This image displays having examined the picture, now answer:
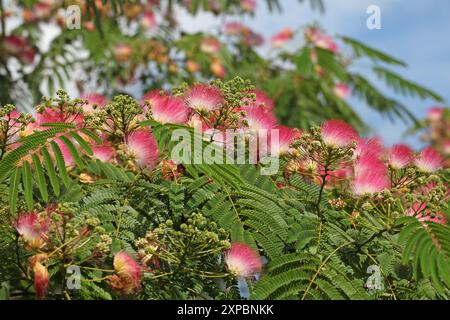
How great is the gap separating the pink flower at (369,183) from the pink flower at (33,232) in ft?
2.65

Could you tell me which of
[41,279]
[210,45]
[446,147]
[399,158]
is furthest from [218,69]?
[41,279]

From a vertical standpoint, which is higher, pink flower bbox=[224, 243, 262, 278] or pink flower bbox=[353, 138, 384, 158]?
pink flower bbox=[353, 138, 384, 158]

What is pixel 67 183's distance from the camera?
1.91 m

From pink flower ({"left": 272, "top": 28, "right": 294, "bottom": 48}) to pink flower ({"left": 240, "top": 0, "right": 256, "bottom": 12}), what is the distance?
12.9 inches

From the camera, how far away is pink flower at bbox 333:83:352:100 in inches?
254

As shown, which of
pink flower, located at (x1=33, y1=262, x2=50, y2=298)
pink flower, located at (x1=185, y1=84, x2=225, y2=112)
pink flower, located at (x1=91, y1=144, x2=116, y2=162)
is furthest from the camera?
pink flower, located at (x1=91, y1=144, x2=116, y2=162)

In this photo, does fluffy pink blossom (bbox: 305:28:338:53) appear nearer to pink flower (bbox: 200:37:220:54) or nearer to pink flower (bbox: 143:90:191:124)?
pink flower (bbox: 200:37:220:54)

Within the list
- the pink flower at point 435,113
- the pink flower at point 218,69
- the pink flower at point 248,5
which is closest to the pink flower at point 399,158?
the pink flower at point 218,69

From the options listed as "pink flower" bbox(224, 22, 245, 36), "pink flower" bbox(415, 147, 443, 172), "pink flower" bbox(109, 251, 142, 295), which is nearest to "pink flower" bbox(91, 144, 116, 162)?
"pink flower" bbox(109, 251, 142, 295)

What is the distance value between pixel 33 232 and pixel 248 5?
5.54 m

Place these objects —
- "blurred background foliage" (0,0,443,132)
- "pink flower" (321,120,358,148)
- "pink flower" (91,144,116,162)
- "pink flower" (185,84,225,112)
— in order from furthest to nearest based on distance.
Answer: "blurred background foliage" (0,0,443,132) → "pink flower" (91,144,116,162) → "pink flower" (185,84,225,112) → "pink flower" (321,120,358,148)

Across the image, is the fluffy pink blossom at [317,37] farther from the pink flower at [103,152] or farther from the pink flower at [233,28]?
the pink flower at [103,152]

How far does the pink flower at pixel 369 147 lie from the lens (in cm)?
216

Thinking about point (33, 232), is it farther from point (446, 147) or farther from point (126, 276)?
point (446, 147)
